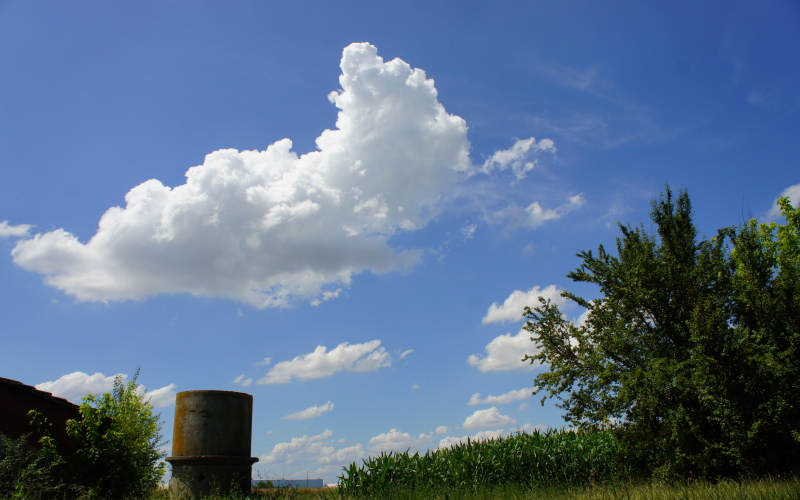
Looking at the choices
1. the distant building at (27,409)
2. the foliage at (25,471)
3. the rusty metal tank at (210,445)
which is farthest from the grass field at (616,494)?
the distant building at (27,409)

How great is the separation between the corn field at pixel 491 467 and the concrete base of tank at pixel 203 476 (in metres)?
3.28

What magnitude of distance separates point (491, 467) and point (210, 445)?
29.1 ft

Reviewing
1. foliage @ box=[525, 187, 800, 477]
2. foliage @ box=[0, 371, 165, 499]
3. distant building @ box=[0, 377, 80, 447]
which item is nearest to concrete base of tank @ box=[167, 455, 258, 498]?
foliage @ box=[0, 371, 165, 499]

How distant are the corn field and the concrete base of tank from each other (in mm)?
3285

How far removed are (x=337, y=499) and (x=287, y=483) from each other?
3.72m

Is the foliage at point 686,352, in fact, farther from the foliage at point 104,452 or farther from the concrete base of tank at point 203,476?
the foliage at point 104,452

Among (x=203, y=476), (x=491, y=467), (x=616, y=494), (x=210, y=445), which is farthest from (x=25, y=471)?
(x=616, y=494)

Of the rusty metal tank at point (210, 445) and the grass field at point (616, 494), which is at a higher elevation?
the rusty metal tank at point (210, 445)

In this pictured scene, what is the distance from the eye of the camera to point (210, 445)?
51.8 feet

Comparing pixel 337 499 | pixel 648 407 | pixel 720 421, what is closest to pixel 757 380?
pixel 720 421

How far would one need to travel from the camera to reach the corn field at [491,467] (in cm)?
1582

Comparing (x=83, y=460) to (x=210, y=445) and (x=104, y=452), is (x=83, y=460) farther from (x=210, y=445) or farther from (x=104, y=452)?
(x=210, y=445)

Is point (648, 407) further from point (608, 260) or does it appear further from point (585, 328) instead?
point (608, 260)

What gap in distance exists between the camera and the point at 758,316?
17.3 m
